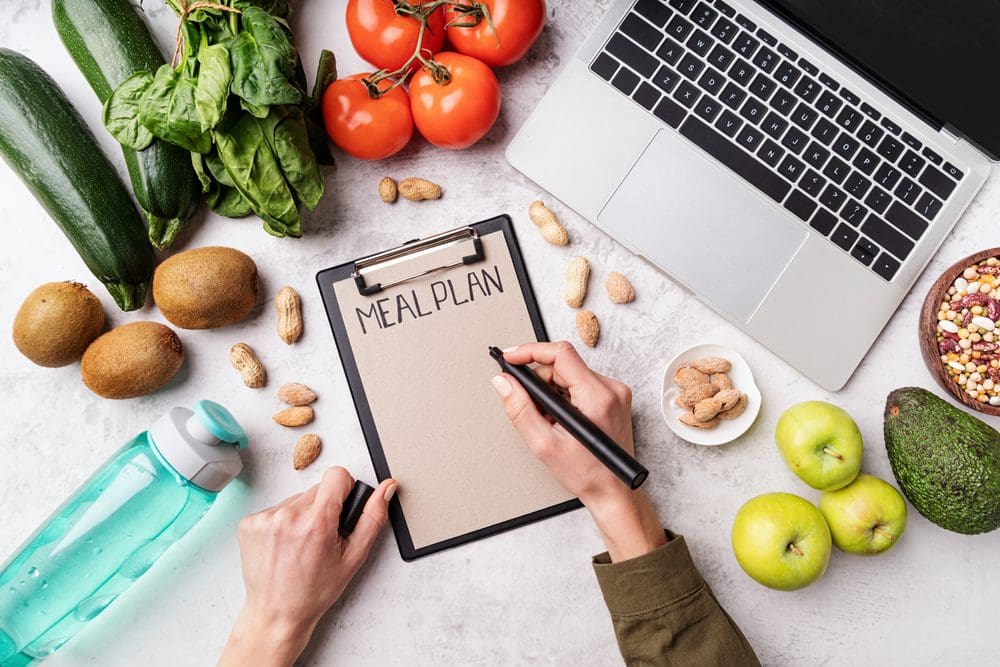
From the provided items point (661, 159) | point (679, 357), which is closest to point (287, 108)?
point (661, 159)

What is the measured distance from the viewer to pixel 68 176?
0.84m

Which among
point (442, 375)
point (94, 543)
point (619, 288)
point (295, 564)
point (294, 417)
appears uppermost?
point (619, 288)

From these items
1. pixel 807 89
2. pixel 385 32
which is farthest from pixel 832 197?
pixel 385 32

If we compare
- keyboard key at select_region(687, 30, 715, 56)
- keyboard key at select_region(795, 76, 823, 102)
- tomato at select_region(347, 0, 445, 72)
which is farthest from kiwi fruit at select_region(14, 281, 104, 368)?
keyboard key at select_region(795, 76, 823, 102)

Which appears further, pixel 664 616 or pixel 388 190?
pixel 388 190

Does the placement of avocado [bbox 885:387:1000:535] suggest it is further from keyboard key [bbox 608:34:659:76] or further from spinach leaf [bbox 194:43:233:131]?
spinach leaf [bbox 194:43:233:131]

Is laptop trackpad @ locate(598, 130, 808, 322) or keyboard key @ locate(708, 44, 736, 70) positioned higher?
keyboard key @ locate(708, 44, 736, 70)

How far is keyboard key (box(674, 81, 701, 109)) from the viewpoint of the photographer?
849 millimetres

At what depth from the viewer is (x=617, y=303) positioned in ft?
2.98

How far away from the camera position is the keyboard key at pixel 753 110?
85cm

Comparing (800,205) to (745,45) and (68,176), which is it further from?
(68,176)

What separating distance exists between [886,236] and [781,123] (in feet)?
0.60

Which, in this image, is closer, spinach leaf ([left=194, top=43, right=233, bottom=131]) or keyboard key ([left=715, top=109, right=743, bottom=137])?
spinach leaf ([left=194, top=43, right=233, bottom=131])

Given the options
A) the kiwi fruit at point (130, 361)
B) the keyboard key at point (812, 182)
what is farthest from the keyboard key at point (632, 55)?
the kiwi fruit at point (130, 361)
